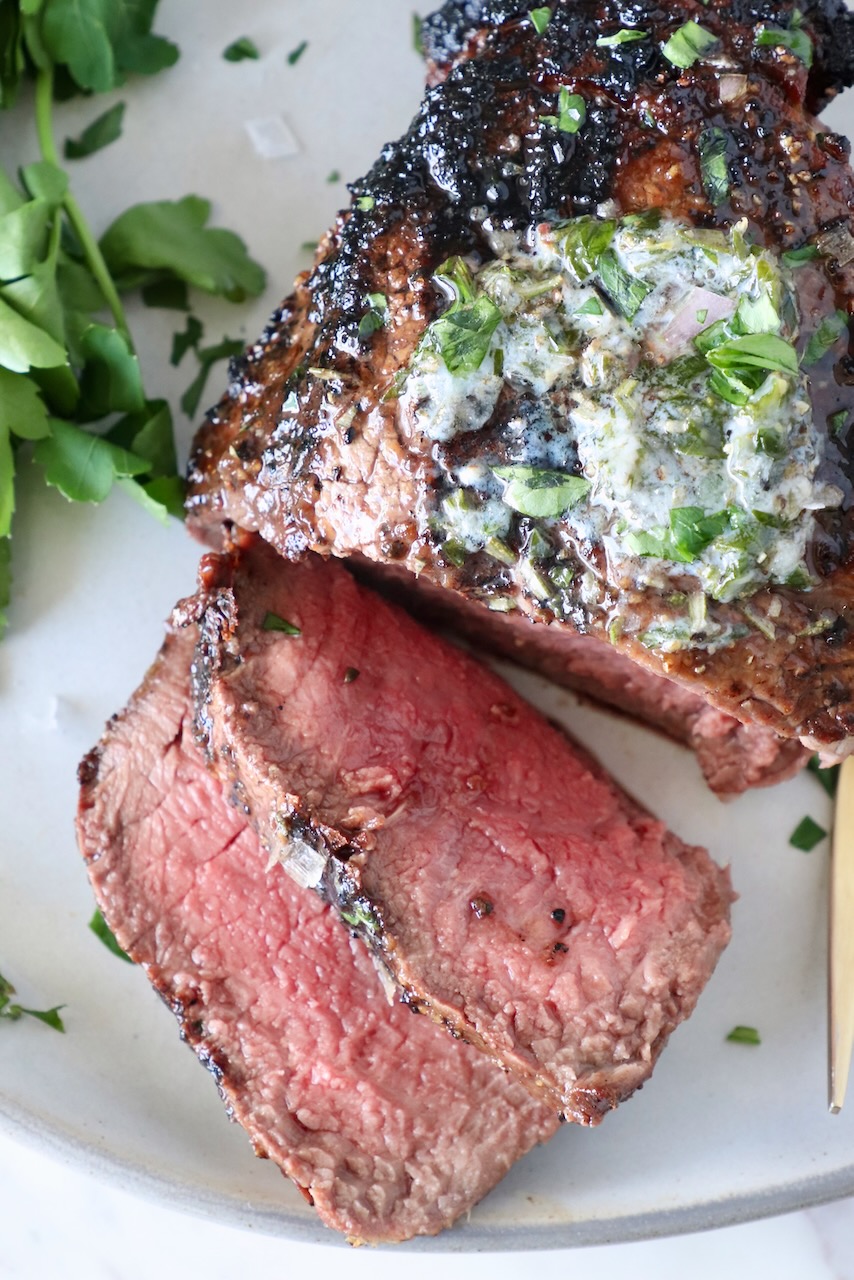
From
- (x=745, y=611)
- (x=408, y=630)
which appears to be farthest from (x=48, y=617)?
(x=745, y=611)

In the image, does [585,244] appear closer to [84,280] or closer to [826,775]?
[84,280]

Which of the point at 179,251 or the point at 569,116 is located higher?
the point at 569,116

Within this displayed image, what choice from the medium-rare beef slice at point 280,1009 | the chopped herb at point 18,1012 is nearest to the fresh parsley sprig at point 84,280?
the medium-rare beef slice at point 280,1009

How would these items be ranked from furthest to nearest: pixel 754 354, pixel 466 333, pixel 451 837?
pixel 451 837 → pixel 466 333 → pixel 754 354

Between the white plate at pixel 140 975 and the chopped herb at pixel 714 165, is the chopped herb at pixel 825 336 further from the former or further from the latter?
the white plate at pixel 140 975

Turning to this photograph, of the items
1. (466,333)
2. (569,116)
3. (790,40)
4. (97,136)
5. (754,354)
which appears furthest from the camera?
(97,136)

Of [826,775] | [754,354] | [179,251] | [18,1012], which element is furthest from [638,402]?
[18,1012]

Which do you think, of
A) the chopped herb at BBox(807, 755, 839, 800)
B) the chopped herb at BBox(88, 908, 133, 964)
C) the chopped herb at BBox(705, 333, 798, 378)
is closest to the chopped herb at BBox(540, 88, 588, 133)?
the chopped herb at BBox(705, 333, 798, 378)
